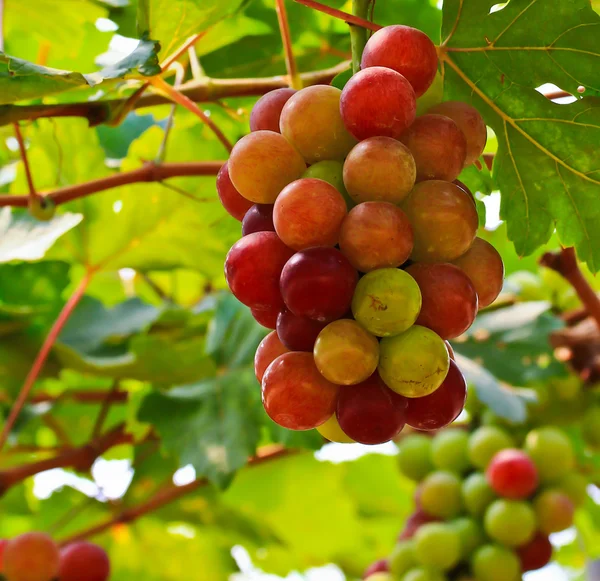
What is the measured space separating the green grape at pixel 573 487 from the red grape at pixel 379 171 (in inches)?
40.3

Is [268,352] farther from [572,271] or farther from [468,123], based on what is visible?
[572,271]

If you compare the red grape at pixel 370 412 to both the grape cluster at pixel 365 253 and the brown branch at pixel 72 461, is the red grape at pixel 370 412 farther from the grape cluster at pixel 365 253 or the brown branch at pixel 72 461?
the brown branch at pixel 72 461

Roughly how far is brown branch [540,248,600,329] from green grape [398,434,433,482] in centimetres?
47

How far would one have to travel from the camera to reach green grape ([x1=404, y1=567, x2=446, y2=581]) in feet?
4.34

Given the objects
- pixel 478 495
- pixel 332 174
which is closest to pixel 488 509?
pixel 478 495

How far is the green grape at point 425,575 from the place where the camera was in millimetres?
1324

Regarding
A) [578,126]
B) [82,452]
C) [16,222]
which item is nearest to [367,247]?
[578,126]

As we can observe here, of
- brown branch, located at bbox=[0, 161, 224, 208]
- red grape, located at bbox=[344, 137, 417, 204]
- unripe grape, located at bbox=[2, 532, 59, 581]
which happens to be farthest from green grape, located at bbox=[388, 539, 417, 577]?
red grape, located at bbox=[344, 137, 417, 204]

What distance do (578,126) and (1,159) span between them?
127 centimetres

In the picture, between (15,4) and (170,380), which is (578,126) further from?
(15,4)

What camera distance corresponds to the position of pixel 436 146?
23.5 inches

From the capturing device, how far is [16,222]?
1.11 m

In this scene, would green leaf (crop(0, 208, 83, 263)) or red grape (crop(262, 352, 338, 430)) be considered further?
green leaf (crop(0, 208, 83, 263))

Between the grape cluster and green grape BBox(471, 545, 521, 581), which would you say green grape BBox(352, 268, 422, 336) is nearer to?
the grape cluster
